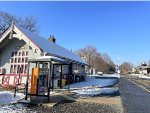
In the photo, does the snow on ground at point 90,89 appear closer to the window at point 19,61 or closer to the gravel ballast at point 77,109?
the window at point 19,61

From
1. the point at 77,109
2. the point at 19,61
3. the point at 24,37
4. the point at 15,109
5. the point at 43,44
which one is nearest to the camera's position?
the point at 15,109

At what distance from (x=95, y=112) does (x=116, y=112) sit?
989 millimetres

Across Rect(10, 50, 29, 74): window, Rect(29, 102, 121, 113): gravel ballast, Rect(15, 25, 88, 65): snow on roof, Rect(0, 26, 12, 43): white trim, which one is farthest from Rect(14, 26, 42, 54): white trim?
Rect(29, 102, 121, 113): gravel ballast

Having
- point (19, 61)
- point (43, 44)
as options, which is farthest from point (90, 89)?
point (19, 61)

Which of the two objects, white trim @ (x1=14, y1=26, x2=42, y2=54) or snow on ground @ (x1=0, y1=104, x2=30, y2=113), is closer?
snow on ground @ (x1=0, y1=104, x2=30, y2=113)

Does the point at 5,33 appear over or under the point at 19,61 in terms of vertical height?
over

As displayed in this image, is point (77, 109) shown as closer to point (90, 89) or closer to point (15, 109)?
point (15, 109)

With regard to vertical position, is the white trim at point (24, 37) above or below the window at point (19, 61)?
above

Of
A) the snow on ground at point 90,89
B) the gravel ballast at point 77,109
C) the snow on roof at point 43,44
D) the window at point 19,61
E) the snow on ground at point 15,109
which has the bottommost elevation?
the gravel ballast at point 77,109

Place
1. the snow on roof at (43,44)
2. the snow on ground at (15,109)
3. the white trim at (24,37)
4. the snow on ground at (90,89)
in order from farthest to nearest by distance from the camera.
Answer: the snow on roof at (43,44)
the white trim at (24,37)
the snow on ground at (90,89)
the snow on ground at (15,109)

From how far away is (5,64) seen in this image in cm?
2364

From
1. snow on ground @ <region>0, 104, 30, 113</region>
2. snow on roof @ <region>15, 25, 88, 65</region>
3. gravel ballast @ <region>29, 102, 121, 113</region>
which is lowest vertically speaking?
gravel ballast @ <region>29, 102, 121, 113</region>

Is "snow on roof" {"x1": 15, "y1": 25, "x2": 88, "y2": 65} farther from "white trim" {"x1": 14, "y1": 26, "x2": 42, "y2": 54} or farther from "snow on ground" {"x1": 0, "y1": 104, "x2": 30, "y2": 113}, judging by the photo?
"snow on ground" {"x1": 0, "y1": 104, "x2": 30, "y2": 113}

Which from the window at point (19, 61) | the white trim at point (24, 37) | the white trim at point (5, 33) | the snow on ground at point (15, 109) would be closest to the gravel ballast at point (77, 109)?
the snow on ground at point (15, 109)
